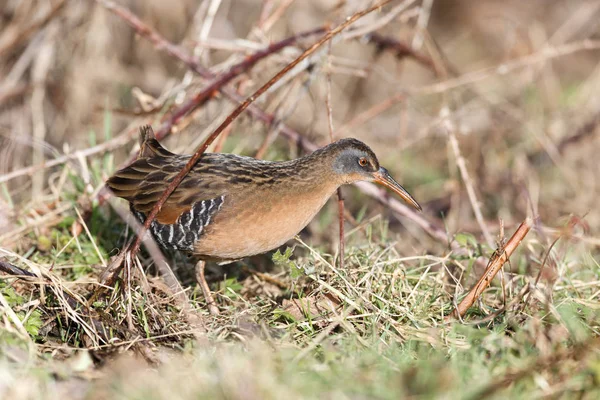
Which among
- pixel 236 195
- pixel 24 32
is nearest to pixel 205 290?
pixel 236 195

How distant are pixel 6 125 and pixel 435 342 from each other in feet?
14.1

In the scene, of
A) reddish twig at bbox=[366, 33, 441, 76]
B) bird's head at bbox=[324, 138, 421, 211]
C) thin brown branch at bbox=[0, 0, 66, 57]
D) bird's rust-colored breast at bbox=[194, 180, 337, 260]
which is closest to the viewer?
bird's rust-colored breast at bbox=[194, 180, 337, 260]

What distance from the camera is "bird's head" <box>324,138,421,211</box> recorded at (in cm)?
366

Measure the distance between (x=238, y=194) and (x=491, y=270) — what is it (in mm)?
1263

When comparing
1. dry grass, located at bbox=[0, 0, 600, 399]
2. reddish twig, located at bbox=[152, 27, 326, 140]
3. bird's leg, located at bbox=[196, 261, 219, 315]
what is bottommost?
bird's leg, located at bbox=[196, 261, 219, 315]

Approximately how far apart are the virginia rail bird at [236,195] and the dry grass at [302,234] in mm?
252

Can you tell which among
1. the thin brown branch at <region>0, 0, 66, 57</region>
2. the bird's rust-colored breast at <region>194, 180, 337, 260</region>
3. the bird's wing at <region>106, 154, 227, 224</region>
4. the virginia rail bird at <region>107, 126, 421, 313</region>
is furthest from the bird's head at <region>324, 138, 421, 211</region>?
the thin brown branch at <region>0, 0, 66, 57</region>

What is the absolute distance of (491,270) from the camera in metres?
3.32

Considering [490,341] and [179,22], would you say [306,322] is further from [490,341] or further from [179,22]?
[179,22]

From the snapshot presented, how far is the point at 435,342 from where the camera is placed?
3025 mm

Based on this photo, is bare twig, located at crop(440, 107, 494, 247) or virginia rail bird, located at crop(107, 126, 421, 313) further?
bare twig, located at crop(440, 107, 494, 247)

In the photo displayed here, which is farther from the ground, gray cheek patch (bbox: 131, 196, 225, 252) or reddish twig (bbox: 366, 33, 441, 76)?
reddish twig (bbox: 366, 33, 441, 76)

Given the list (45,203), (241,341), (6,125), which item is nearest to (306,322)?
(241,341)

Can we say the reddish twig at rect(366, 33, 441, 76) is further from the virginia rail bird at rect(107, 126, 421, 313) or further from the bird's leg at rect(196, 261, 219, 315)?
the bird's leg at rect(196, 261, 219, 315)
